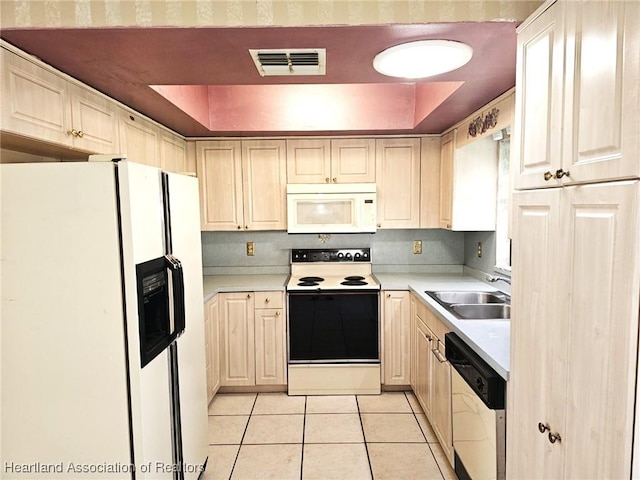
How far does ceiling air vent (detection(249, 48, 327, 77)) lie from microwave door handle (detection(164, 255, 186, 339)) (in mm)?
936

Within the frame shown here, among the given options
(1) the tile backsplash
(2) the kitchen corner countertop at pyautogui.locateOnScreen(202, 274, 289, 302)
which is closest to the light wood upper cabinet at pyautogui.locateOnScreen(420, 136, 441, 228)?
(1) the tile backsplash

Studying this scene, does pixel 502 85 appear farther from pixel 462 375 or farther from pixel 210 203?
pixel 210 203

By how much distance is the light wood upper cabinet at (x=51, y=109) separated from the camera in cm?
145

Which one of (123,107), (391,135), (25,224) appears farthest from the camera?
(391,135)

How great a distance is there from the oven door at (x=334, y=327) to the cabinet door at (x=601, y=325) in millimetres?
1938

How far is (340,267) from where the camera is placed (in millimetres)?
3539

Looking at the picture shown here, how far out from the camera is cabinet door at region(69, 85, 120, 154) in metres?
1.80

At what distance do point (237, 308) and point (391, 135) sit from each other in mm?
1921

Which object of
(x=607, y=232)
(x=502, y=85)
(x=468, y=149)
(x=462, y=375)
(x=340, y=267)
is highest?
(x=502, y=85)

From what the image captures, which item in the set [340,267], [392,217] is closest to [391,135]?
[392,217]

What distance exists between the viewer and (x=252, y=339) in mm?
3057

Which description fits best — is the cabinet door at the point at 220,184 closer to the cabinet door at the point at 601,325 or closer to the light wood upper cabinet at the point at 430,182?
the light wood upper cabinet at the point at 430,182

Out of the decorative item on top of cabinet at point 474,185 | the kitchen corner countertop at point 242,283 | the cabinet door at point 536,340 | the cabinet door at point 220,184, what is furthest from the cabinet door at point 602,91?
the cabinet door at point 220,184

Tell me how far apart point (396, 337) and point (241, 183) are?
183cm
